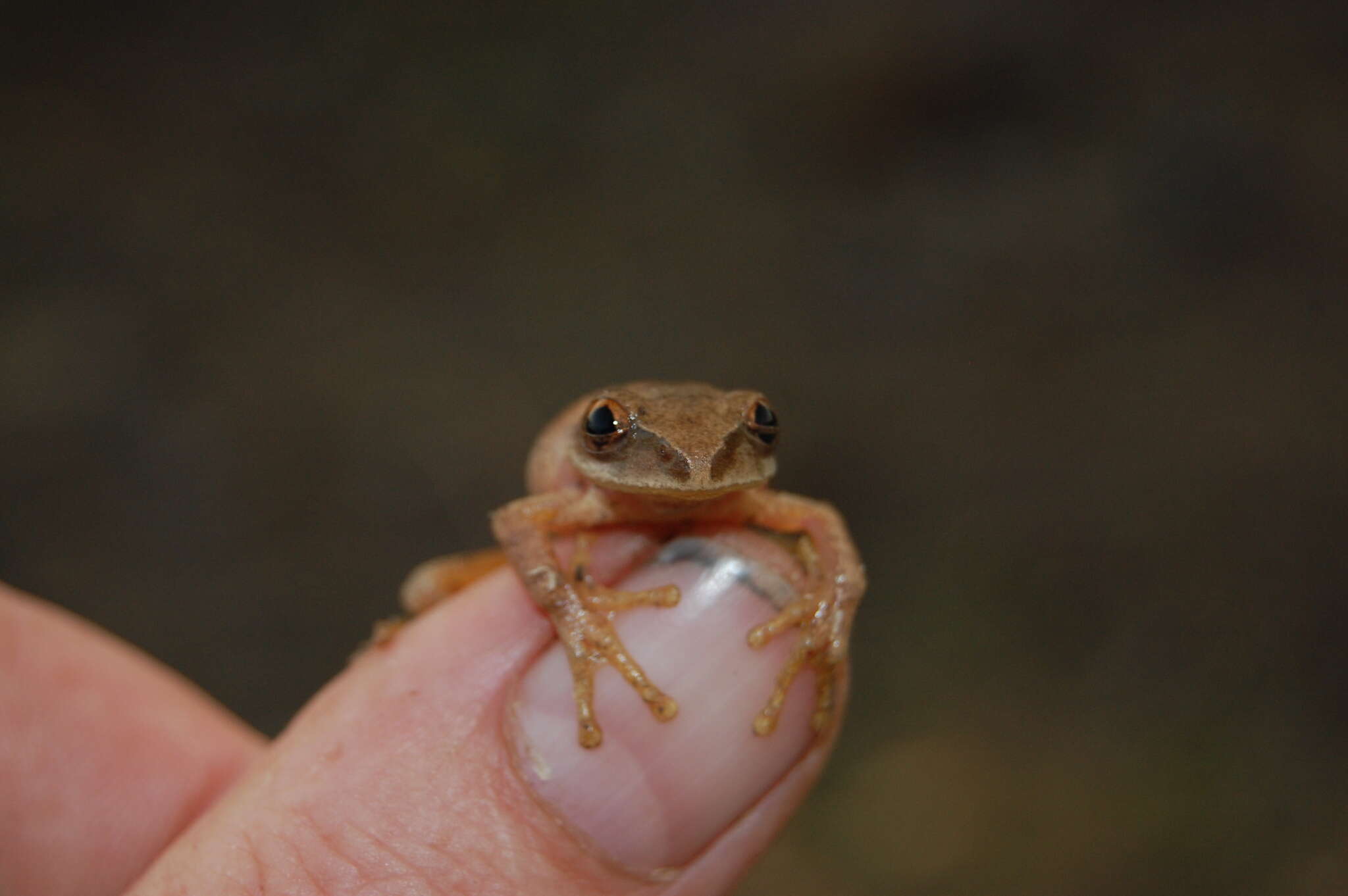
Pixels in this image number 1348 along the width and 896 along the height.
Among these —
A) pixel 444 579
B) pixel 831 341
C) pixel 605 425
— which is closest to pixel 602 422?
pixel 605 425

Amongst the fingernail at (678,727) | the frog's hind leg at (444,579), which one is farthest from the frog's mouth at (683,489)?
the frog's hind leg at (444,579)

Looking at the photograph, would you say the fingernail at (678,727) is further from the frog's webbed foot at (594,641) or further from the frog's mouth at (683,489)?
the frog's mouth at (683,489)

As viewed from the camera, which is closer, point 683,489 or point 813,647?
point 683,489

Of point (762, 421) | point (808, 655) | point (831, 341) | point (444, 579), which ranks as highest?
point (762, 421)

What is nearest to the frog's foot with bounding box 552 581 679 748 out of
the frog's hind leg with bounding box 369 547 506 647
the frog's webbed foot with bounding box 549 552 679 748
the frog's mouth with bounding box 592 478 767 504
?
the frog's webbed foot with bounding box 549 552 679 748

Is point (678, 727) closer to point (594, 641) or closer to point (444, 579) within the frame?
point (594, 641)

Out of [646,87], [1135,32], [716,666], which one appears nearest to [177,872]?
[716,666]
